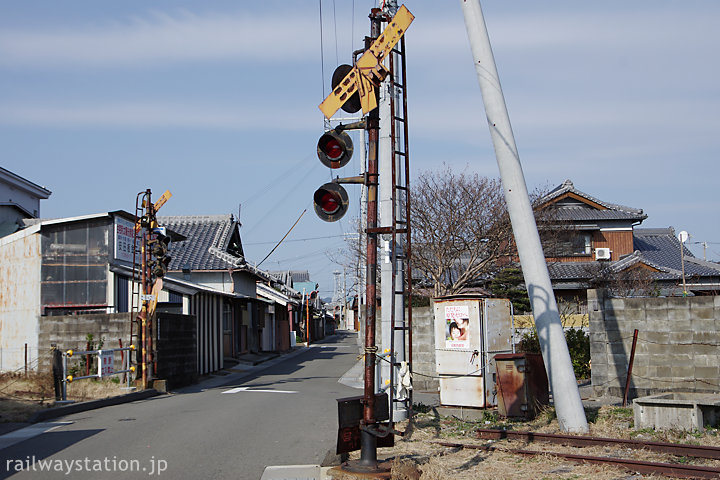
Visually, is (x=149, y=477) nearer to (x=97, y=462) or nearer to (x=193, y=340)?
(x=97, y=462)

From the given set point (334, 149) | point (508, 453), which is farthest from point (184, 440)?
point (334, 149)

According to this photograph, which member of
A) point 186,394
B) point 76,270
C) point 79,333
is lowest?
point 186,394

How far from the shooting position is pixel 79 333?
18.6 m

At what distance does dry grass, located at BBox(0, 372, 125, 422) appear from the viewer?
1407 cm

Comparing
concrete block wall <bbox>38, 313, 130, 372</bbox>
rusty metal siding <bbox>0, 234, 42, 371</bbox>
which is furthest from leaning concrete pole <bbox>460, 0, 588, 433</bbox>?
rusty metal siding <bbox>0, 234, 42, 371</bbox>

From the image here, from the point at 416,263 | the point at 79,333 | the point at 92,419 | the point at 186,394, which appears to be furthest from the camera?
the point at 416,263

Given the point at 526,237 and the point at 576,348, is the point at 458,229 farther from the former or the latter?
the point at 526,237

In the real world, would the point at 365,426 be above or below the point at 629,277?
below

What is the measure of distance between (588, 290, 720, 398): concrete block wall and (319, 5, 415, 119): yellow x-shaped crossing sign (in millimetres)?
9020

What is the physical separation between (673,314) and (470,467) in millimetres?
7352

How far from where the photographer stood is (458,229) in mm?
26594

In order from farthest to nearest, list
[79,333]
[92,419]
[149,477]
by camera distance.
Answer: [79,333], [92,419], [149,477]

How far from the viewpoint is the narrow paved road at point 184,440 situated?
7.90 meters

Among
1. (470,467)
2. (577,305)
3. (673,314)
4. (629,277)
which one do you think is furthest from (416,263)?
(470,467)
